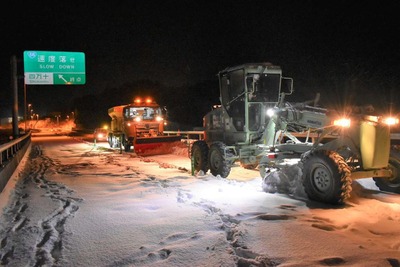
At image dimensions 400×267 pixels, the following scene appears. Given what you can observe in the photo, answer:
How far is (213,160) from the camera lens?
11.8 metres

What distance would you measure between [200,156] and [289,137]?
113 inches

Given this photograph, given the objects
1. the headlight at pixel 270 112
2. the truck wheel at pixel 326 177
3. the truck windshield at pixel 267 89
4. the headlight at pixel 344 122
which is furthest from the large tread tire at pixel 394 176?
the truck windshield at pixel 267 89

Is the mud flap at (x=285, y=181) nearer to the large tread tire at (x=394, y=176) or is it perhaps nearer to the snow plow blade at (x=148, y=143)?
the large tread tire at (x=394, y=176)

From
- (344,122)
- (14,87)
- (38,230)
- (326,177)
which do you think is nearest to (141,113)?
(14,87)

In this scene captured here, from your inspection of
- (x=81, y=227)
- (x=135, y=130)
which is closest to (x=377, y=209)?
(x=81, y=227)

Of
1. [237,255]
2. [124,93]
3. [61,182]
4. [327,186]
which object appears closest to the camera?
[237,255]

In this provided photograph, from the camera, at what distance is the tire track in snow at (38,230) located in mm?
5074

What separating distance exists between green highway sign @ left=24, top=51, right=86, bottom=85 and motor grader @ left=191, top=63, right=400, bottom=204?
1882cm

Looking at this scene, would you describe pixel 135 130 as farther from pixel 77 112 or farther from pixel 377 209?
pixel 77 112

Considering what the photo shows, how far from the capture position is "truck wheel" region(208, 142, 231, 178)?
11195 mm

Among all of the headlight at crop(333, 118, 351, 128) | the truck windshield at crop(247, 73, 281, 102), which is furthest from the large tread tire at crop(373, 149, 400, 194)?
the truck windshield at crop(247, 73, 281, 102)

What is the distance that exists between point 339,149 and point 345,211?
6.16ft

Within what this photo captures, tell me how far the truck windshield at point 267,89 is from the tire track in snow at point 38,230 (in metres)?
5.55

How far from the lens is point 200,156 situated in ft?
40.5
